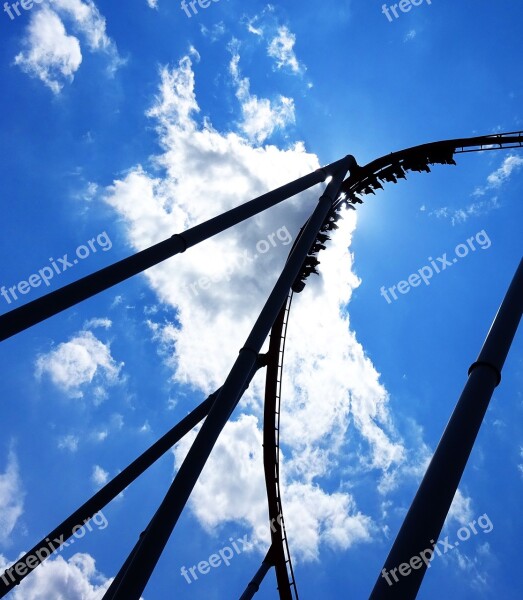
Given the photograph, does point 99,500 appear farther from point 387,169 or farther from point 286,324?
point 387,169

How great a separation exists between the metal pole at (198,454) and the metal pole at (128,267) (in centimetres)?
121

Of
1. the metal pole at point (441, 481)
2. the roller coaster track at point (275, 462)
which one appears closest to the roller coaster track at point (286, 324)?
the roller coaster track at point (275, 462)

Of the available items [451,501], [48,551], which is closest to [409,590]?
[451,501]

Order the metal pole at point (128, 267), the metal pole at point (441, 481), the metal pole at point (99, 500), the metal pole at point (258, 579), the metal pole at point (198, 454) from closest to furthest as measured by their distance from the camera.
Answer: the metal pole at point (441, 481), the metal pole at point (198, 454), the metal pole at point (128, 267), the metal pole at point (99, 500), the metal pole at point (258, 579)

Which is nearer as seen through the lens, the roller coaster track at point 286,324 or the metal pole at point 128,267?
the metal pole at point 128,267

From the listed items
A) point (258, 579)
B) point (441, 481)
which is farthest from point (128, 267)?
point (258, 579)

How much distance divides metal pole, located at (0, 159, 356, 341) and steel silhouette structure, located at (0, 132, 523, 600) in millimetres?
13

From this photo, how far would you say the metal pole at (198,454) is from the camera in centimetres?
Answer: 480

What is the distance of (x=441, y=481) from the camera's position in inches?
144

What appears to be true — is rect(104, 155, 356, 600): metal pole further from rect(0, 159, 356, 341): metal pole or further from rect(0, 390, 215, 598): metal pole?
rect(0, 390, 215, 598): metal pole

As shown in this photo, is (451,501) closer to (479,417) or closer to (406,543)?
(406,543)

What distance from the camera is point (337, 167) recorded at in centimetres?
1188

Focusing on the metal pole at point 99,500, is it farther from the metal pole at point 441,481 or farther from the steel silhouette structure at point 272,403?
the metal pole at point 441,481

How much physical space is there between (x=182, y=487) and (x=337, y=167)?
8.80 meters
